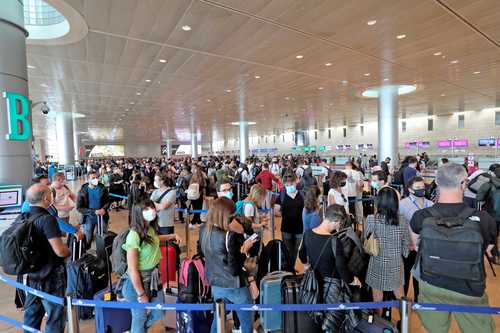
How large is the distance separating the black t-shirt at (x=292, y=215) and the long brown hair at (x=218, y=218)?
6.99 feet

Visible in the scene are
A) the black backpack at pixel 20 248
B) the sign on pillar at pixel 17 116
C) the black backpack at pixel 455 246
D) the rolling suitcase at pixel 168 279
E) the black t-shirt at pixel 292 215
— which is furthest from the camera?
the sign on pillar at pixel 17 116

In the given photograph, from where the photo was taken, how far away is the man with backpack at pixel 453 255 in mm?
2049

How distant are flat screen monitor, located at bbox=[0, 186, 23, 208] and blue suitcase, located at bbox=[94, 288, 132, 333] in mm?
4043

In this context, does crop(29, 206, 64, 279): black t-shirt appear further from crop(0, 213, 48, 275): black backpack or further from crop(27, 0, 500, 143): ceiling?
crop(27, 0, 500, 143): ceiling

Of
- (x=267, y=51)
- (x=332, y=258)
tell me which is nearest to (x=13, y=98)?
(x=332, y=258)

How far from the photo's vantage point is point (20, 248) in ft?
8.59

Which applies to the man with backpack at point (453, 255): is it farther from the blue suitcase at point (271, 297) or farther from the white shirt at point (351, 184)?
the white shirt at point (351, 184)

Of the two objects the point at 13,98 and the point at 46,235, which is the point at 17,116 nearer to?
the point at 13,98

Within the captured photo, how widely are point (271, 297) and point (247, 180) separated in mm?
8955

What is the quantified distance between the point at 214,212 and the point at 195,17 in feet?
19.5

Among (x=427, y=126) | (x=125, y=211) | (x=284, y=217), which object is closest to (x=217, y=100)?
(x=125, y=211)

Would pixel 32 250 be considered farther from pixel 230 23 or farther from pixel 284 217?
pixel 230 23

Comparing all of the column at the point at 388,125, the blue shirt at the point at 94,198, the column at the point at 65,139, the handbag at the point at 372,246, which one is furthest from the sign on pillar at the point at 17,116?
the column at the point at 65,139

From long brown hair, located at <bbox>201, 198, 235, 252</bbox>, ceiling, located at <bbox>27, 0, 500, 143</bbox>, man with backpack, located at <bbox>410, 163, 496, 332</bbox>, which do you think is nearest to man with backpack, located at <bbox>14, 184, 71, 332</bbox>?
long brown hair, located at <bbox>201, 198, 235, 252</bbox>
